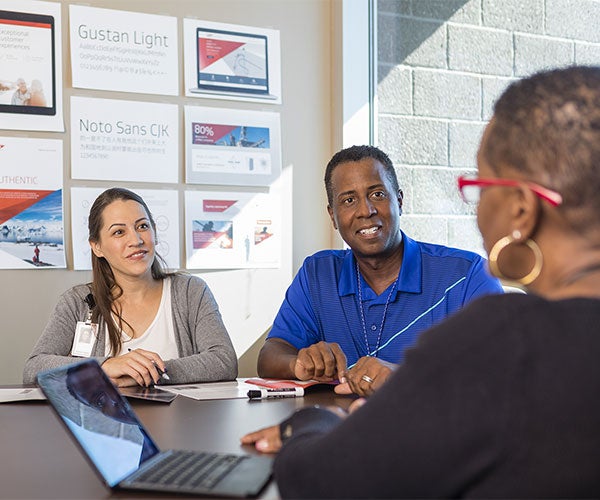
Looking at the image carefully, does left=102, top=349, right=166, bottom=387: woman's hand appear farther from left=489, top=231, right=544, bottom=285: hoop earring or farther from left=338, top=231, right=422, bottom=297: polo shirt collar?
left=489, top=231, right=544, bottom=285: hoop earring

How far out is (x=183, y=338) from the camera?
2.59m

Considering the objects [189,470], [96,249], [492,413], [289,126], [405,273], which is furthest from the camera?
[289,126]

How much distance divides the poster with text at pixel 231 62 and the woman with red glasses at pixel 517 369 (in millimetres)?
2430

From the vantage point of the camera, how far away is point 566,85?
0.83 m

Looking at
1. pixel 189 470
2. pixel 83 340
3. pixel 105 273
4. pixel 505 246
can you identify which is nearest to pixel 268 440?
pixel 189 470

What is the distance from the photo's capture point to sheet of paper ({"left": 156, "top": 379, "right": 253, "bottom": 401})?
1.82 meters

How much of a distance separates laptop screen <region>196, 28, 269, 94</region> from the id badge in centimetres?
120

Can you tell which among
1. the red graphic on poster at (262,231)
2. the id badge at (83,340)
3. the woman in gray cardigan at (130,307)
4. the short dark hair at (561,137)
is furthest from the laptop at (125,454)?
the red graphic on poster at (262,231)

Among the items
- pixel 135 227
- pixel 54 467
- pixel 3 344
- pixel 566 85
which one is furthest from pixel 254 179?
pixel 566 85

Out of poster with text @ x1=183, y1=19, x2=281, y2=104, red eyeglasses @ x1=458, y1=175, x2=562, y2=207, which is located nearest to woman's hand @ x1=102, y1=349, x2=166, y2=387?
red eyeglasses @ x1=458, y1=175, x2=562, y2=207

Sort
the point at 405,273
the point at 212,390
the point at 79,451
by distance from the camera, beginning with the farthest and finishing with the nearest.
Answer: the point at 405,273
the point at 212,390
the point at 79,451

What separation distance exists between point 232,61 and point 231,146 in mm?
357

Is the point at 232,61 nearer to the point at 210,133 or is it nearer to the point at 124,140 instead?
the point at 210,133

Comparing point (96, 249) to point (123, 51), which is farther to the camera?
point (123, 51)
